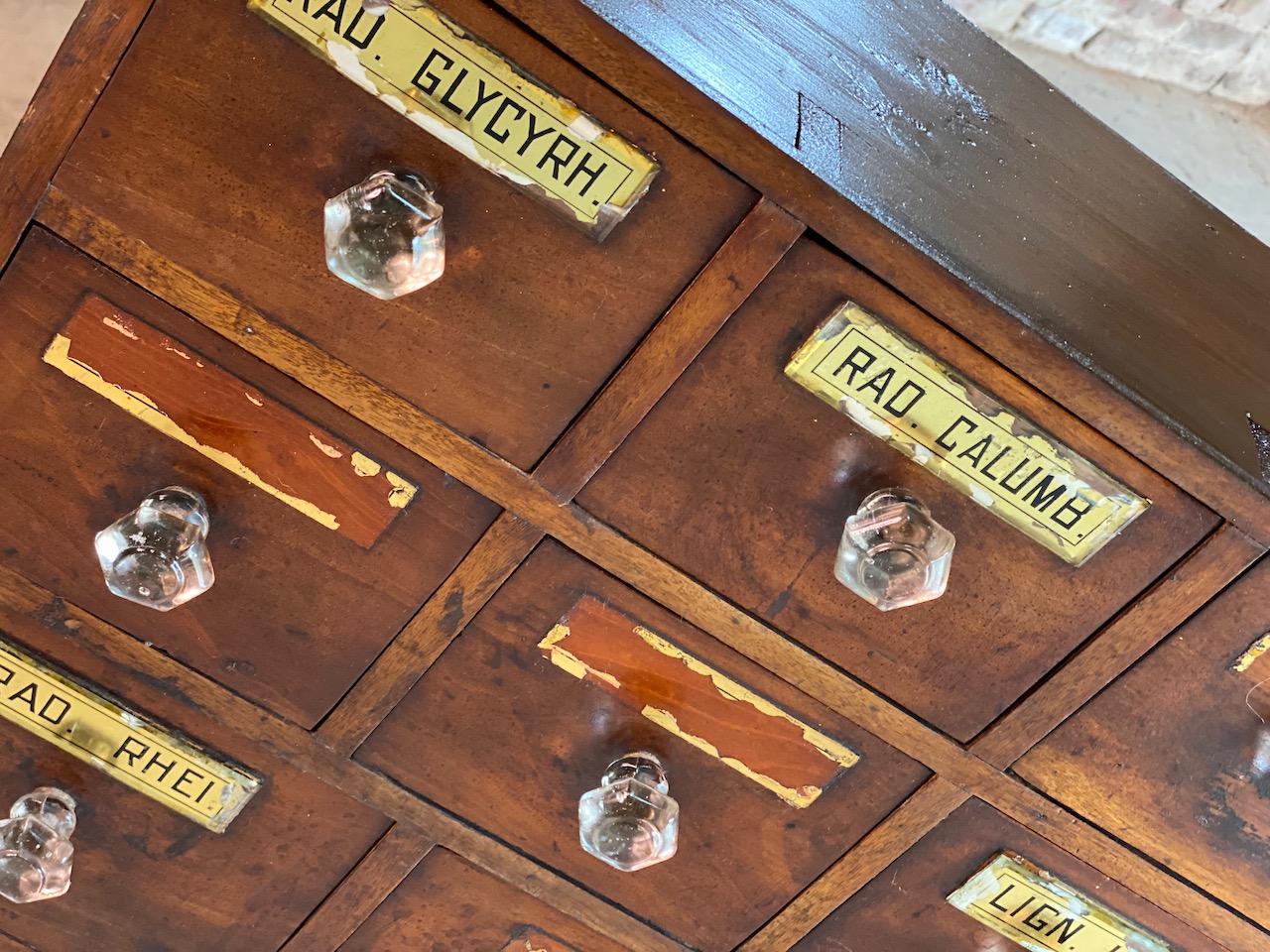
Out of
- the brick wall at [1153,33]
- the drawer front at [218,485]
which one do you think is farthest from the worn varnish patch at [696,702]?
the brick wall at [1153,33]

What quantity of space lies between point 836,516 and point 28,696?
0.66m

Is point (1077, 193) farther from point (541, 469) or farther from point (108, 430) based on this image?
point (108, 430)

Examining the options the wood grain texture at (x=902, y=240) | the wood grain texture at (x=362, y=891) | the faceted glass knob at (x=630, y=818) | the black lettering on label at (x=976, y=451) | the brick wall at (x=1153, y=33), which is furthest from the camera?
the brick wall at (x=1153, y=33)

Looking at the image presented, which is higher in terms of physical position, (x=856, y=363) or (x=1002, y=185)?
(x=1002, y=185)

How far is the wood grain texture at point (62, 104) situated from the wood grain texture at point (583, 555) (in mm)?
19

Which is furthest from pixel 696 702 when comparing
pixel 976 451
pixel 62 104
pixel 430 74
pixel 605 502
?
pixel 62 104

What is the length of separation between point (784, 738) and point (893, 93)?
536mm

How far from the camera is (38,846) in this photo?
3.24 ft

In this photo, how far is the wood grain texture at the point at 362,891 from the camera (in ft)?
3.48

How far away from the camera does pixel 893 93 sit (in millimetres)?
1015

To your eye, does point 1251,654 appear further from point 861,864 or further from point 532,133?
point 532,133

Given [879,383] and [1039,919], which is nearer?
[879,383]

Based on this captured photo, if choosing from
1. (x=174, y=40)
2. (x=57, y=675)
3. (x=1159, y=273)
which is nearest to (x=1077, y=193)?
(x=1159, y=273)

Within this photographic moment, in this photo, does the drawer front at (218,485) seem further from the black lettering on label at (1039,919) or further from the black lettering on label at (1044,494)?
the black lettering on label at (1039,919)
